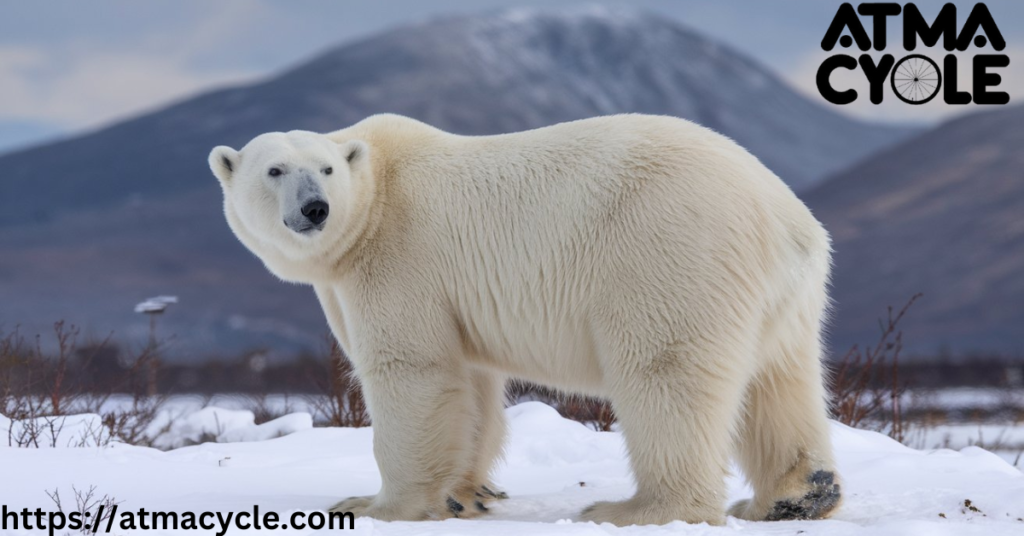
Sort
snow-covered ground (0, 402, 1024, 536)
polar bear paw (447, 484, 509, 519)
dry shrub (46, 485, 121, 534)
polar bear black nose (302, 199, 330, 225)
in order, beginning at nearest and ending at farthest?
dry shrub (46, 485, 121, 534) → snow-covered ground (0, 402, 1024, 536) → polar bear black nose (302, 199, 330, 225) → polar bear paw (447, 484, 509, 519)

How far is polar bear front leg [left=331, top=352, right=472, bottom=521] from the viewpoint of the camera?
4.09 meters

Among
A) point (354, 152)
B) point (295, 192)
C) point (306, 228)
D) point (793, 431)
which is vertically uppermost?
point (354, 152)

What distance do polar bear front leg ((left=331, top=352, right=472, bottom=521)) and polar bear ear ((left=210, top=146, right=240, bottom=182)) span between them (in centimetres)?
103

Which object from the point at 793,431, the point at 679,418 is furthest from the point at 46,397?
the point at 793,431

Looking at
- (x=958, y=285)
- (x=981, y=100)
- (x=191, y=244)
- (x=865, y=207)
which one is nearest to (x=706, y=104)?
(x=865, y=207)

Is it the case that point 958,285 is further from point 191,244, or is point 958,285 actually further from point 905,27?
point 905,27

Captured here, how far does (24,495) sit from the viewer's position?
4.05 metres

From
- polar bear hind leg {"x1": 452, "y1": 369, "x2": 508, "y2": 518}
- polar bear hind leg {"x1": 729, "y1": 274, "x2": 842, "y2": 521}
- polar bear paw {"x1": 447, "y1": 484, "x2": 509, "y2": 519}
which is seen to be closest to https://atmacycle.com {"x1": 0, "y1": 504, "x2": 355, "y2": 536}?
polar bear paw {"x1": 447, "y1": 484, "x2": 509, "y2": 519}

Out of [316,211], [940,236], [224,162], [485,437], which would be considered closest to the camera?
[316,211]

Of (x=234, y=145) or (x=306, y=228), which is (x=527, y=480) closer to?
(x=306, y=228)

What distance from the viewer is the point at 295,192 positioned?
405cm

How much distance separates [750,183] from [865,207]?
146680 millimetres

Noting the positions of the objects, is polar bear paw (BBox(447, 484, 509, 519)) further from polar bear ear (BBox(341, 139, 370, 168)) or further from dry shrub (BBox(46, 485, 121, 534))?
polar bear ear (BBox(341, 139, 370, 168))

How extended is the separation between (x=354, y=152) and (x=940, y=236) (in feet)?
437
